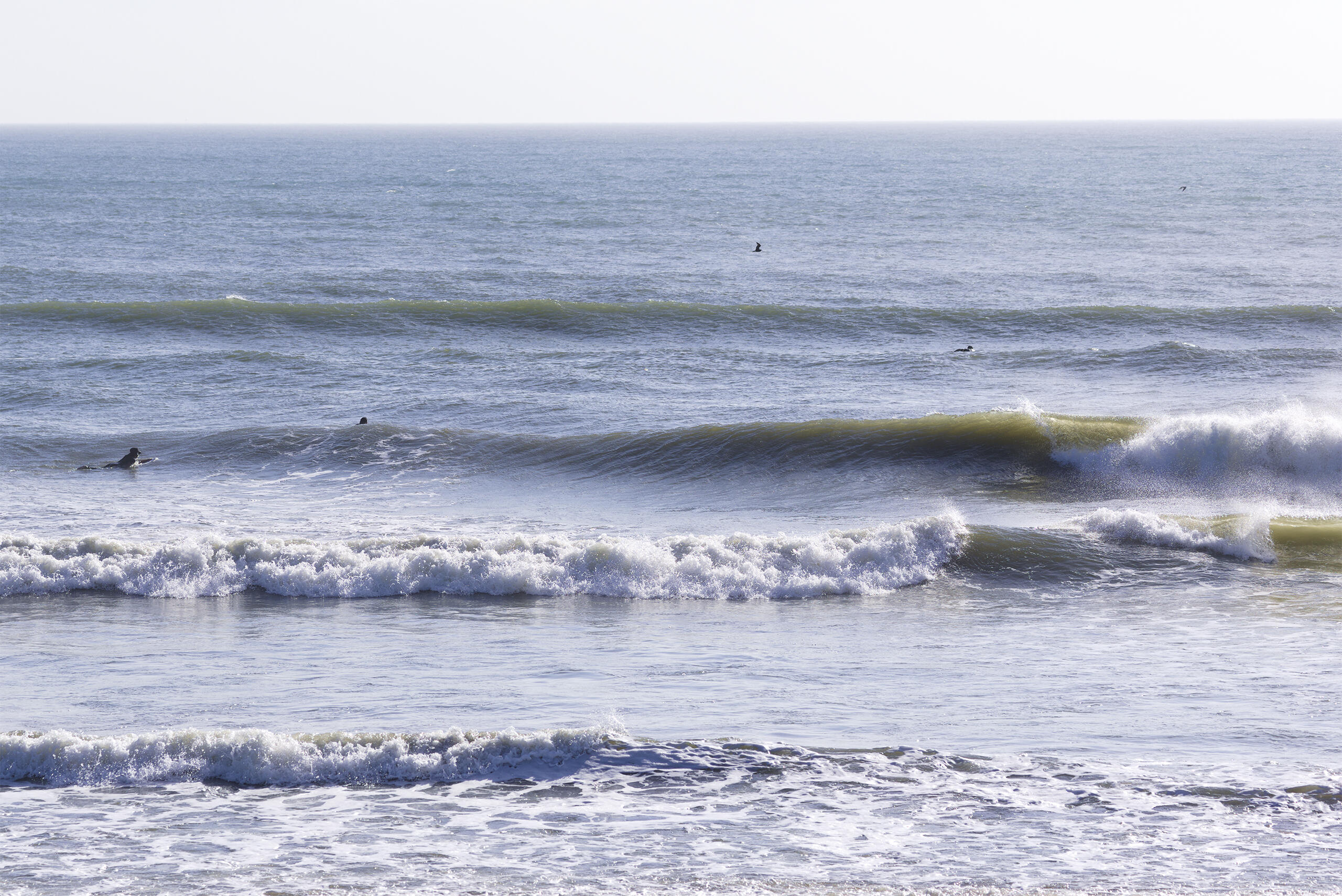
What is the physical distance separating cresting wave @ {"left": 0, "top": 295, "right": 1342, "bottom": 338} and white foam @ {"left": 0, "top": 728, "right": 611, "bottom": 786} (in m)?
20.6

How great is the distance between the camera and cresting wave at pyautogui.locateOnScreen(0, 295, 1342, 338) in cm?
2819

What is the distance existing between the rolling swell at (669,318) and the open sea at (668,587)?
18 centimetres

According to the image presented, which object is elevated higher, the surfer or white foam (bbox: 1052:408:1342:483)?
white foam (bbox: 1052:408:1342:483)

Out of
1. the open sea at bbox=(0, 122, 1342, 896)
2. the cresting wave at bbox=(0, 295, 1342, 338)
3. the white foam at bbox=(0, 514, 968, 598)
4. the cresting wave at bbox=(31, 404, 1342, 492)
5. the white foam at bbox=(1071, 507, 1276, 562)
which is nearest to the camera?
the open sea at bbox=(0, 122, 1342, 896)

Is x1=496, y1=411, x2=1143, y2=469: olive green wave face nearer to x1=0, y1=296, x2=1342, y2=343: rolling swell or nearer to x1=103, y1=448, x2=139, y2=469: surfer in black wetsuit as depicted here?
x1=103, y1=448, x2=139, y2=469: surfer in black wetsuit

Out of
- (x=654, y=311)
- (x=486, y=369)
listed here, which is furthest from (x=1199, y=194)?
(x=486, y=369)

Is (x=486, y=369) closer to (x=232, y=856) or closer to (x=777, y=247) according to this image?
(x=232, y=856)

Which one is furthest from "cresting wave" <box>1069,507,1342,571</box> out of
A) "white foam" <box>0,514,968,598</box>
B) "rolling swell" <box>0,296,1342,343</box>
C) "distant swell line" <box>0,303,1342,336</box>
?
"distant swell line" <box>0,303,1342,336</box>

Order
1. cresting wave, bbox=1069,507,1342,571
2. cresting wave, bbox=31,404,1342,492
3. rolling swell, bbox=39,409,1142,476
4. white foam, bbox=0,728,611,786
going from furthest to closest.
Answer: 1. rolling swell, bbox=39,409,1142,476
2. cresting wave, bbox=31,404,1342,492
3. cresting wave, bbox=1069,507,1342,571
4. white foam, bbox=0,728,611,786

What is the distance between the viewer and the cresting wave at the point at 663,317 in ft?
92.5

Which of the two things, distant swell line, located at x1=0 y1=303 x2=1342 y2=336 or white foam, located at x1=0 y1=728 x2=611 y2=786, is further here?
distant swell line, located at x1=0 y1=303 x2=1342 y2=336

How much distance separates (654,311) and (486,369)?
267 inches

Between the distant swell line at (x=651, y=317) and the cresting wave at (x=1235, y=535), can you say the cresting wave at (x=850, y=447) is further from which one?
the distant swell line at (x=651, y=317)

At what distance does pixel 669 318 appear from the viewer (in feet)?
96.2
